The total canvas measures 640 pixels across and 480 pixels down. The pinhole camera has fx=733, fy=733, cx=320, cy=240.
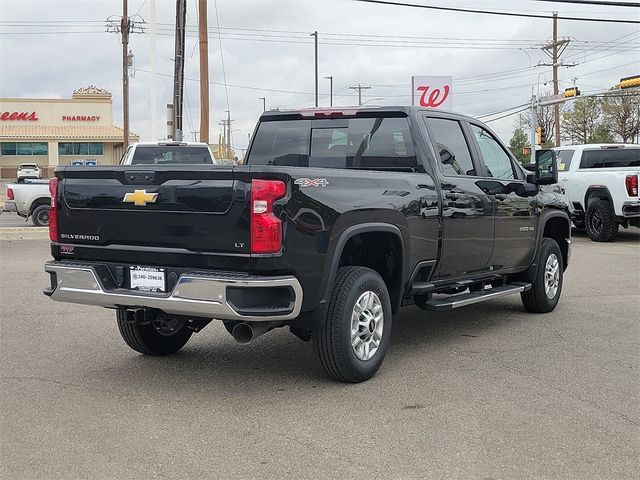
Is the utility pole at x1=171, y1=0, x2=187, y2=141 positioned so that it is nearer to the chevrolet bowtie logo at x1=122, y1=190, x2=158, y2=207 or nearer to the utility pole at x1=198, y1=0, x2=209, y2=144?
the utility pole at x1=198, y1=0, x2=209, y2=144

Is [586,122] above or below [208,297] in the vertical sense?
above

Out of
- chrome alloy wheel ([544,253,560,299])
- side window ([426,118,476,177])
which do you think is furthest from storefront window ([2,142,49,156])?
side window ([426,118,476,177])

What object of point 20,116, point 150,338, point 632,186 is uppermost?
point 20,116

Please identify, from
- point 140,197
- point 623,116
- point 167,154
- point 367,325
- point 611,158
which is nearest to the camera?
point 140,197

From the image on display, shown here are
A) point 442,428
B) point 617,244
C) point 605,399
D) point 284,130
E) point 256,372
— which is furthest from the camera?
point 617,244

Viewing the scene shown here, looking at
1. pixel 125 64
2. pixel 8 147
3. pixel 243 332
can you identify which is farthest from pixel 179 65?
pixel 8 147

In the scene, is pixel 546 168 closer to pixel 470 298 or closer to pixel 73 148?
pixel 470 298

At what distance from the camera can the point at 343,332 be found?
509 centimetres

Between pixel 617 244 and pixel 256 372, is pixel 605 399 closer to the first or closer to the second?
pixel 256 372

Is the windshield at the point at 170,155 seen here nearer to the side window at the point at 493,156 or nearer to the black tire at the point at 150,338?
the side window at the point at 493,156

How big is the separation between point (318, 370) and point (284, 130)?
7.64 ft

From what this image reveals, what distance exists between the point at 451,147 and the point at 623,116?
62.5 metres

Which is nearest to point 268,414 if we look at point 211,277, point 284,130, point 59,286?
point 211,277

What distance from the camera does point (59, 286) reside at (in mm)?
5246
